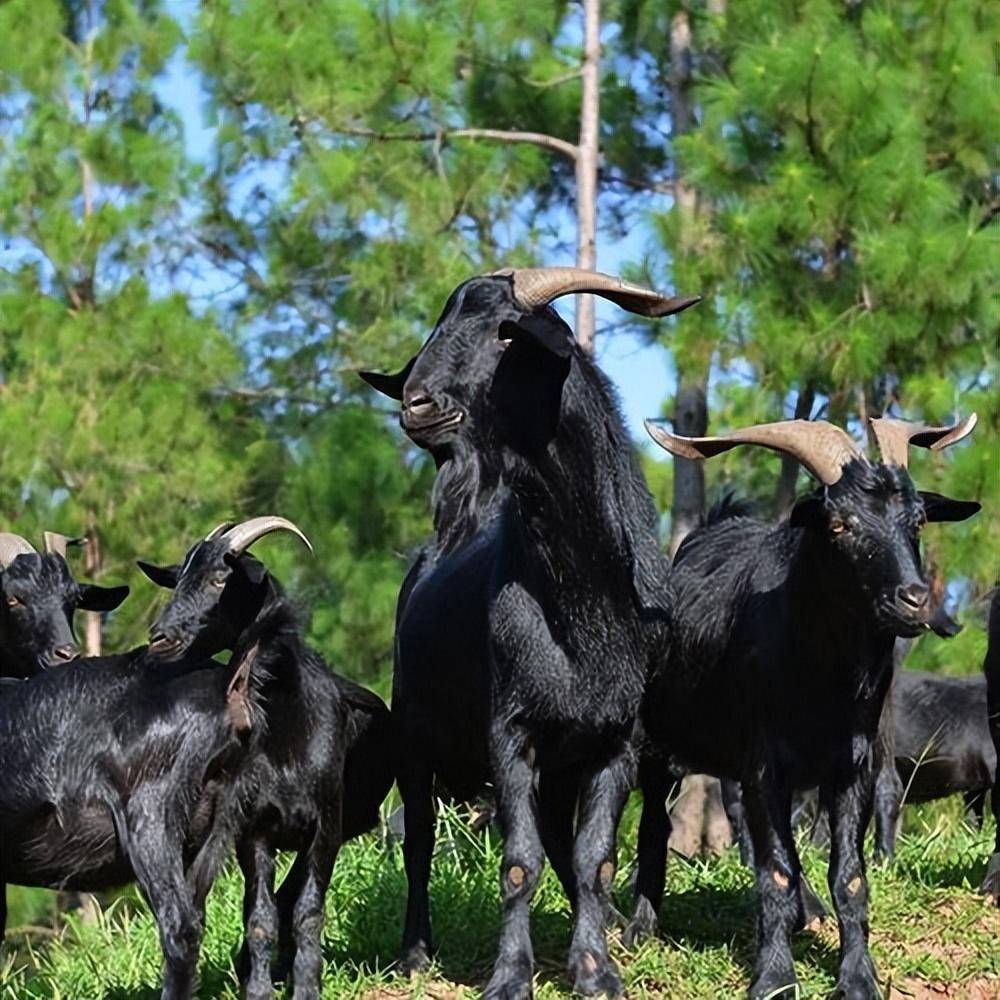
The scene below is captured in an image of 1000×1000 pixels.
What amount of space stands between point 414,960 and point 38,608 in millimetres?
3137

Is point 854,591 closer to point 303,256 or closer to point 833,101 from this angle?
point 833,101

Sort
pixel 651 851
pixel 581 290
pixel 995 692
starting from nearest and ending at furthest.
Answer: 1. pixel 581 290
2. pixel 651 851
3. pixel 995 692

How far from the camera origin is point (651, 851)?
8.61 m

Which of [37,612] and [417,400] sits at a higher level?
[417,400]

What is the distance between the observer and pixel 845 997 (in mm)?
7148

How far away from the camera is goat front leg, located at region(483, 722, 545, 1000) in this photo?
23.4 feet

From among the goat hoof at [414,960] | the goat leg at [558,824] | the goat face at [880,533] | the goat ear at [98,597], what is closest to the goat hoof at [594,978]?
the goat leg at [558,824]

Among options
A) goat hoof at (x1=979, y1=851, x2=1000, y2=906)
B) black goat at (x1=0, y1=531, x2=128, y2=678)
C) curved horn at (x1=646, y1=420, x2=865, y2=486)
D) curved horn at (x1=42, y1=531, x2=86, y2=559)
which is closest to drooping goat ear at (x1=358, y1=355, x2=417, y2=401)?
curved horn at (x1=646, y1=420, x2=865, y2=486)

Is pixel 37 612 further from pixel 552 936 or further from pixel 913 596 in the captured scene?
pixel 913 596

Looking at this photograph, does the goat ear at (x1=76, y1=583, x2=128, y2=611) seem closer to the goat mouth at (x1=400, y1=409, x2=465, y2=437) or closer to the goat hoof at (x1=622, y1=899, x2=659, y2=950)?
the goat hoof at (x1=622, y1=899, x2=659, y2=950)

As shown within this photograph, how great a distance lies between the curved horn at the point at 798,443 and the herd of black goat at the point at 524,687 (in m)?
0.01

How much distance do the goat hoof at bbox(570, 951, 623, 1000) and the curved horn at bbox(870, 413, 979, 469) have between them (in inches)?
84.3

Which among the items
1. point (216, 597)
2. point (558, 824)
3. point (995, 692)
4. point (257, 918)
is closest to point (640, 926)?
point (558, 824)

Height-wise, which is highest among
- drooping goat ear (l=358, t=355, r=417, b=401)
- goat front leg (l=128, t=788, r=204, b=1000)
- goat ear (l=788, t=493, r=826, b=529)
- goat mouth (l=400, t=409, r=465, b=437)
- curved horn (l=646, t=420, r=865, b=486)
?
drooping goat ear (l=358, t=355, r=417, b=401)
